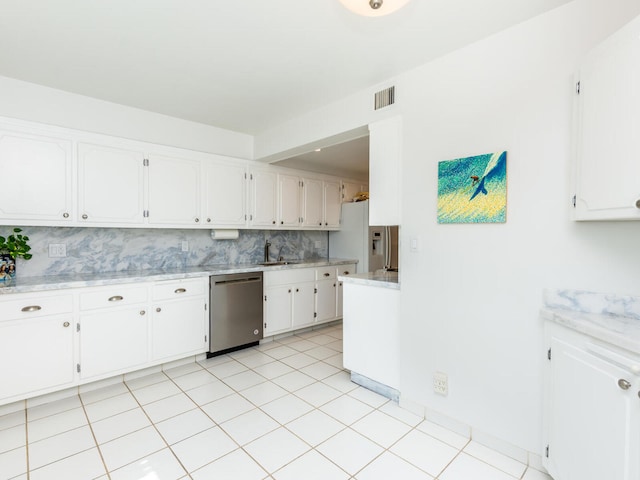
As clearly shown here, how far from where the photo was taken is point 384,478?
1.71 metres

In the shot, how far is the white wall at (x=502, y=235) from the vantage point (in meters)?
1.63

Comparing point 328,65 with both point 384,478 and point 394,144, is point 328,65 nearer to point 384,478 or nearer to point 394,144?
point 394,144

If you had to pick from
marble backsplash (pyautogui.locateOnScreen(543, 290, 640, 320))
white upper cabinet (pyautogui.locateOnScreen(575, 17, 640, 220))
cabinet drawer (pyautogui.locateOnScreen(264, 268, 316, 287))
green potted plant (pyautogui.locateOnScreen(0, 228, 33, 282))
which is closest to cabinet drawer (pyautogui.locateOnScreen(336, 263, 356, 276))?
cabinet drawer (pyautogui.locateOnScreen(264, 268, 316, 287))

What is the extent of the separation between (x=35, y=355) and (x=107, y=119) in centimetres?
216

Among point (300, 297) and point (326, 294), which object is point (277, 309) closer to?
point (300, 297)

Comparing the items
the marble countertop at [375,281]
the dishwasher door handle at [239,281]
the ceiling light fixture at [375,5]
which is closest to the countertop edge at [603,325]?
the marble countertop at [375,281]

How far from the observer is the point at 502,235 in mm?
1900

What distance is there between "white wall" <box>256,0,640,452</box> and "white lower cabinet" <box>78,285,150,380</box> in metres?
2.37

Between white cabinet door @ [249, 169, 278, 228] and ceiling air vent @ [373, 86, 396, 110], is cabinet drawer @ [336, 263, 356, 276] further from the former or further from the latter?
ceiling air vent @ [373, 86, 396, 110]

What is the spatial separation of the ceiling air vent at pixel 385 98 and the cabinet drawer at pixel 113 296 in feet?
8.77

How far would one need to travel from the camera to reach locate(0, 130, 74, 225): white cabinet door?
8.10 feet

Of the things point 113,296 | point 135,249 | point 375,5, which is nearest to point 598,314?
point 375,5

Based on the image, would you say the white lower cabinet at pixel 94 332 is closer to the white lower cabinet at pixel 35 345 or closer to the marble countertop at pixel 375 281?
the white lower cabinet at pixel 35 345

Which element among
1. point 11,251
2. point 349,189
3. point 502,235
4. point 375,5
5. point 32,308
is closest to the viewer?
point 375,5
